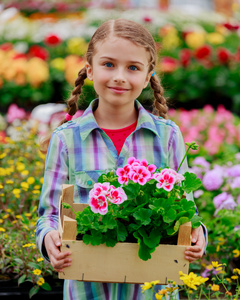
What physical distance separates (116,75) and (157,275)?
0.66m

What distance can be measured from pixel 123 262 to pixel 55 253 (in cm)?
22

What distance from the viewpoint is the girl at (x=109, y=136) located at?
171 cm

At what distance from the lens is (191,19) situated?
1286cm

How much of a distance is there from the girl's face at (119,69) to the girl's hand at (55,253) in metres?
0.50

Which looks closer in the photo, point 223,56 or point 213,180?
point 213,180

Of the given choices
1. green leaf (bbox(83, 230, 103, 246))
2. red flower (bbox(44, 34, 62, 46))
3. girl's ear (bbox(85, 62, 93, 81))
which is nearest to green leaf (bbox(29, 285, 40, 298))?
green leaf (bbox(83, 230, 103, 246))

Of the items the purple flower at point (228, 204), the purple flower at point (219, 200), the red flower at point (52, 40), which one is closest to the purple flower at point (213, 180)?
the purple flower at point (219, 200)

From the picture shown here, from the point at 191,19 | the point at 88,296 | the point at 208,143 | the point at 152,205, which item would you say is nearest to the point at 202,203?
the point at 208,143

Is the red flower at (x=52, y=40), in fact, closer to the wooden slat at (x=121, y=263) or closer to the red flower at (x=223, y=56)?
the red flower at (x=223, y=56)

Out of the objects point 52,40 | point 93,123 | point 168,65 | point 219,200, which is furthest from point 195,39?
point 93,123

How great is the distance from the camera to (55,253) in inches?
61.2

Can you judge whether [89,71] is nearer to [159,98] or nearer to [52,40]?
[159,98]

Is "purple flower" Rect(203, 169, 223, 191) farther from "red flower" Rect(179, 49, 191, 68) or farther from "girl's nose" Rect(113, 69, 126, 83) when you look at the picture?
"red flower" Rect(179, 49, 191, 68)

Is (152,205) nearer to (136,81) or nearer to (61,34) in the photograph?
(136,81)
